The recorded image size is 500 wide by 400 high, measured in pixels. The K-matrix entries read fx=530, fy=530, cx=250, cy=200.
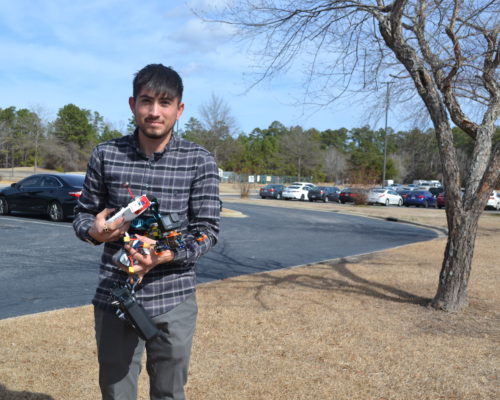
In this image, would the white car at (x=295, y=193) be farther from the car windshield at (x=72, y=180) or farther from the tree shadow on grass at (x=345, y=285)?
the tree shadow on grass at (x=345, y=285)

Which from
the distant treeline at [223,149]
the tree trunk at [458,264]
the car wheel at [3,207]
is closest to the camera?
the tree trunk at [458,264]

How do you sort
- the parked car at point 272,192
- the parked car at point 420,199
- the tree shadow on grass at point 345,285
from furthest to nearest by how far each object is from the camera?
the parked car at point 272,192 → the parked car at point 420,199 → the tree shadow on grass at point 345,285

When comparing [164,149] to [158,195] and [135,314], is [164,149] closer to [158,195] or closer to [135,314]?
[158,195]

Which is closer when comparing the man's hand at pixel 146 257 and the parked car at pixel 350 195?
the man's hand at pixel 146 257

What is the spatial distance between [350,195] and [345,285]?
93.6 feet

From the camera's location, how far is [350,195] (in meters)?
35.2

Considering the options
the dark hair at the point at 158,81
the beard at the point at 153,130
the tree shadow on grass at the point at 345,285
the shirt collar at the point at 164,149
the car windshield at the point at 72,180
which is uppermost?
the dark hair at the point at 158,81

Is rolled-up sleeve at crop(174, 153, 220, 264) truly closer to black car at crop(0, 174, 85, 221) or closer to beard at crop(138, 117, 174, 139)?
beard at crop(138, 117, 174, 139)

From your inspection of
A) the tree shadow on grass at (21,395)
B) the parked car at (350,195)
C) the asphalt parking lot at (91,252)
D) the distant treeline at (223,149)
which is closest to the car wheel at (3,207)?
the asphalt parking lot at (91,252)

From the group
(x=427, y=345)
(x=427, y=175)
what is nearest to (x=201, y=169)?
(x=427, y=345)

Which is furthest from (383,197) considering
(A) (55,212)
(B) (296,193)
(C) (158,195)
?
(C) (158,195)

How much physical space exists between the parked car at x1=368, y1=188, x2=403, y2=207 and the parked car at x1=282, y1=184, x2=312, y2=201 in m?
5.97

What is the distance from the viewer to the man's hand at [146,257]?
207cm

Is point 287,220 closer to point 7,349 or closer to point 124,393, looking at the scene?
point 7,349
